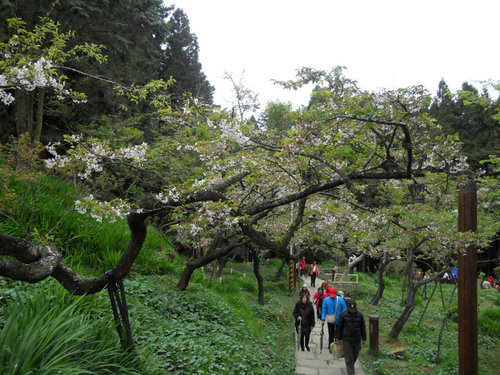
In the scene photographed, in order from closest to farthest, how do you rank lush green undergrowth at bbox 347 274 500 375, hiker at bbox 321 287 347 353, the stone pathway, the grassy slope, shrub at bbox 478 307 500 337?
the grassy slope < the stone pathway < lush green undergrowth at bbox 347 274 500 375 < hiker at bbox 321 287 347 353 < shrub at bbox 478 307 500 337

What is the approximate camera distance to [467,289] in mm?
5000

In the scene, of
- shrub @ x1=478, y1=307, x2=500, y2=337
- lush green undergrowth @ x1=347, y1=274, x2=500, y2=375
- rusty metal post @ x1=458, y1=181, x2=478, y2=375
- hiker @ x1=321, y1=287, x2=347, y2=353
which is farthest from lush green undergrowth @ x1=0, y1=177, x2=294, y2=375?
shrub @ x1=478, y1=307, x2=500, y2=337

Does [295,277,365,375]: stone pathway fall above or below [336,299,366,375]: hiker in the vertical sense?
below

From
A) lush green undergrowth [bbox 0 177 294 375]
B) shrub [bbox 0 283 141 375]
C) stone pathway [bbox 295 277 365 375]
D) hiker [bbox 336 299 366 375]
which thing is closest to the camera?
shrub [bbox 0 283 141 375]

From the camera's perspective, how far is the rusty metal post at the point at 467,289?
489 cm

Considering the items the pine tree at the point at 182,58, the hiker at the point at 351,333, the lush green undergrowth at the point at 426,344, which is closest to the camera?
the hiker at the point at 351,333

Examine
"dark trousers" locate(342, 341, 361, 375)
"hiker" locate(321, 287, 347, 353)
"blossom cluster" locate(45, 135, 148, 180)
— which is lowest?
"dark trousers" locate(342, 341, 361, 375)

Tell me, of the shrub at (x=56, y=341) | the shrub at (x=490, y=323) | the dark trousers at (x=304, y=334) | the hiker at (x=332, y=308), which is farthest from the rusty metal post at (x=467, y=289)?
the shrub at (x=490, y=323)

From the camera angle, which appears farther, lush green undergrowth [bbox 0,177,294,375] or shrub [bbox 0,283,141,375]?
lush green undergrowth [bbox 0,177,294,375]

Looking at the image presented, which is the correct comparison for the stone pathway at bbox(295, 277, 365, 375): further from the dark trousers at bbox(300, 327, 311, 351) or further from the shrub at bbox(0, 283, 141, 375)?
the shrub at bbox(0, 283, 141, 375)

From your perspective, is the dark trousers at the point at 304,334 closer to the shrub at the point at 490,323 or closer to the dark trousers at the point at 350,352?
the dark trousers at the point at 350,352

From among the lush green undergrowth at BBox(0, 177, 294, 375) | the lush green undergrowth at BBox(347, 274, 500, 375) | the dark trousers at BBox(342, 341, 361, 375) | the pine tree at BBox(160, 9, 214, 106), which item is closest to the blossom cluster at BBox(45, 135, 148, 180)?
the lush green undergrowth at BBox(0, 177, 294, 375)

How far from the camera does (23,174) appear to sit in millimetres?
5543

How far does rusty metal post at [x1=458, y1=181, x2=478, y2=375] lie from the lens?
4.89 meters
